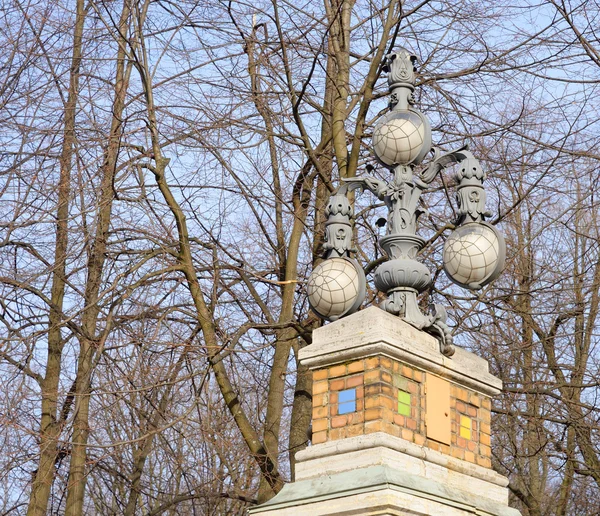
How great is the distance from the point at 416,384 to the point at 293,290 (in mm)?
4268

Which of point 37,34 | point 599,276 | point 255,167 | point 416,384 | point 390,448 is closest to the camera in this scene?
point 390,448

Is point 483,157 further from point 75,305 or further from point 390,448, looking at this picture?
point 390,448

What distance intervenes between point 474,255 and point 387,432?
3.89 ft

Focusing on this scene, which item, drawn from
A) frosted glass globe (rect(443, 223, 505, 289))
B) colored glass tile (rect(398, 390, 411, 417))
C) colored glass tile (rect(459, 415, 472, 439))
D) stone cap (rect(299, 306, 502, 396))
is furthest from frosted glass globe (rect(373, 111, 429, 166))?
colored glass tile (rect(459, 415, 472, 439))

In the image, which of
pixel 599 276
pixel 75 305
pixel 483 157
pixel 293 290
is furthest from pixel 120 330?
pixel 599 276

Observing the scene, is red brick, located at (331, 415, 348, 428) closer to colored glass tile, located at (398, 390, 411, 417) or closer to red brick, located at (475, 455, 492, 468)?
colored glass tile, located at (398, 390, 411, 417)

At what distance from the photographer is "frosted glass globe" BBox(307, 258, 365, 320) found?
20.3ft

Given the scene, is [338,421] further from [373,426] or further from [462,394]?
[462,394]

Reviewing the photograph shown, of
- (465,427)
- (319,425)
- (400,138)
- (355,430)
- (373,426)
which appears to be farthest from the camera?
(400,138)

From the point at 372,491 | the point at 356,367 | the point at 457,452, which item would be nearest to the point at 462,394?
the point at 457,452

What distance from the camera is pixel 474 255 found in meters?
6.10

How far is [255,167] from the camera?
404 inches

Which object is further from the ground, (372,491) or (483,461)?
(483,461)

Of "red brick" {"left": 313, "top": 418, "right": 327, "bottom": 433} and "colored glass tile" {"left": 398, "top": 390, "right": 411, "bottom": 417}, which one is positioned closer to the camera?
"colored glass tile" {"left": 398, "top": 390, "right": 411, "bottom": 417}
